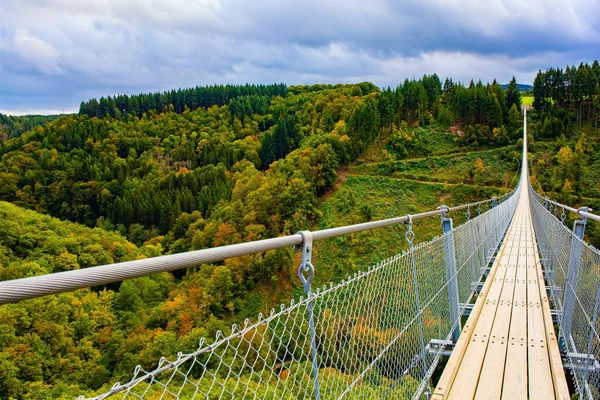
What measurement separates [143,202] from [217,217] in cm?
2006

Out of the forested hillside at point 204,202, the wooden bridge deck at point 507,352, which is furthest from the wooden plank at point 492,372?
the forested hillside at point 204,202

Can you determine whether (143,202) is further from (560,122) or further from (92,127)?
(560,122)

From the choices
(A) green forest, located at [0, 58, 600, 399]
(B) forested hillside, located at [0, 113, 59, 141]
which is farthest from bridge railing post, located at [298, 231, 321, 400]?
(B) forested hillside, located at [0, 113, 59, 141]

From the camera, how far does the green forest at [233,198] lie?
31297 millimetres

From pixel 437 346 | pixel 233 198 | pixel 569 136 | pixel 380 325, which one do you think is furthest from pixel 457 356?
pixel 569 136

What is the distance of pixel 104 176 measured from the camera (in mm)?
80188

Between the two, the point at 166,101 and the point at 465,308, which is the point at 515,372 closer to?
the point at 465,308

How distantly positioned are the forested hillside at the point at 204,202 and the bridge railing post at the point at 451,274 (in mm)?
22677

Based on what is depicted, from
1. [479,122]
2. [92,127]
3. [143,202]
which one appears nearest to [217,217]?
[143,202]

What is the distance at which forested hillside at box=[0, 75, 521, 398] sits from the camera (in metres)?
31.2

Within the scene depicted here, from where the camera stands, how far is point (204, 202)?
214 ft

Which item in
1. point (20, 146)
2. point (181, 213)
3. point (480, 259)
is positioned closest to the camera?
point (480, 259)

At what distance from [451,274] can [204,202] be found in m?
63.7

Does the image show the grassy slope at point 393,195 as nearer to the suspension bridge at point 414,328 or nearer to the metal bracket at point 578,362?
the suspension bridge at point 414,328
